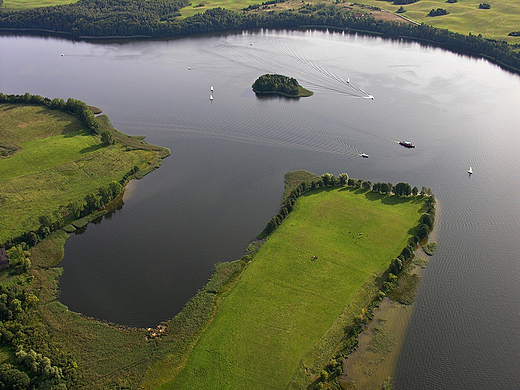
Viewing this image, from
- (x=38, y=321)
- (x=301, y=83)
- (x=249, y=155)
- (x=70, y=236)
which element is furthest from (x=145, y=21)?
(x=38, y=321)

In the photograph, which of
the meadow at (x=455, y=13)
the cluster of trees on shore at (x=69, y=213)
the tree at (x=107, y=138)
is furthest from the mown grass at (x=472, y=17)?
the cluster of trees on shore at (x=69, y=213)

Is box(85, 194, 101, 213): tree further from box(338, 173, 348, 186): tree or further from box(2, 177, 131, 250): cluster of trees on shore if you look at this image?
box(338, 173, 348, 186): tree

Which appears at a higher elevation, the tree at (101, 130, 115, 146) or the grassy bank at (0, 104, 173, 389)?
the tree at (101, 130, 115, 146)

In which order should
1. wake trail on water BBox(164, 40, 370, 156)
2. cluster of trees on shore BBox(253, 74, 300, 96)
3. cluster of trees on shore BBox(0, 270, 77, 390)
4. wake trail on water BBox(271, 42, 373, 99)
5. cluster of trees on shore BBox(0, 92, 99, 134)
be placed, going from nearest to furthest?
cluster of trees on shore BBox(0, 270, 77, 390) < wake trail on water BBox(164, 40, 370, 156) < cluster of trees on shore BBox(0, 92, 99, 134) < wake trail on water BBox(271, 42, 373, 99) < cluster of trees on shore BBox(253, 74, 300, 96)

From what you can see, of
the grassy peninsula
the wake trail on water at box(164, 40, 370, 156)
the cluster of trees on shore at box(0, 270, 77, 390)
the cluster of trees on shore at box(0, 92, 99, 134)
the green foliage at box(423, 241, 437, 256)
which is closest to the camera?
the cluster of trees on shore at box(0, 270, 77, 390)

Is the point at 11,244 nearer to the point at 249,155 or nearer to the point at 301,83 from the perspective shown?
the point at 249,155

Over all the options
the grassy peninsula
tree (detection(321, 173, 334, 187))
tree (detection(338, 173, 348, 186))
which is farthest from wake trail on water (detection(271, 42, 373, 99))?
the grassy peninsula

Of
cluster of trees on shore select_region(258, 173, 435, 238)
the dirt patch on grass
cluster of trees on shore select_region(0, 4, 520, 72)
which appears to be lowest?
the dirt patch on grass

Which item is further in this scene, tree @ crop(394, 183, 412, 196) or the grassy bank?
tree @ crop(394, 183, 412, 196)
